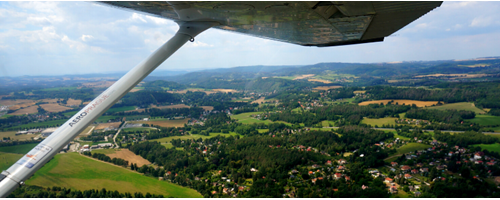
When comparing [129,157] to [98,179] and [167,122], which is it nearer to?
[98,179]

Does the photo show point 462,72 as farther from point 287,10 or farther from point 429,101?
point 287,10

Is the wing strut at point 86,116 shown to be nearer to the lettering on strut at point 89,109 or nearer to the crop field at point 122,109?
the lettering on strut at point 89,109

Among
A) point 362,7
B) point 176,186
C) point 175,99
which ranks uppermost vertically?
point 362,7

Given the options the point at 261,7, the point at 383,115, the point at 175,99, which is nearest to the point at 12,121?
the point at 175,99

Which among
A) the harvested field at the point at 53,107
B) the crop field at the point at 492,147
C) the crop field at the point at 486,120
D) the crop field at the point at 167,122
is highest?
the harvested field at the point at 53,107

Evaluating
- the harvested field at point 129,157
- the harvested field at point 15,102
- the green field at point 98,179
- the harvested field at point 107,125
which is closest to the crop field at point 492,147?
the green field at point 98,179

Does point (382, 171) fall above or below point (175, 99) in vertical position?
below

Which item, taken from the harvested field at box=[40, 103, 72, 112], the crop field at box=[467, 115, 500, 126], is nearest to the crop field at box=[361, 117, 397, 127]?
the crop field at box=[467, 115, 500, 126]
